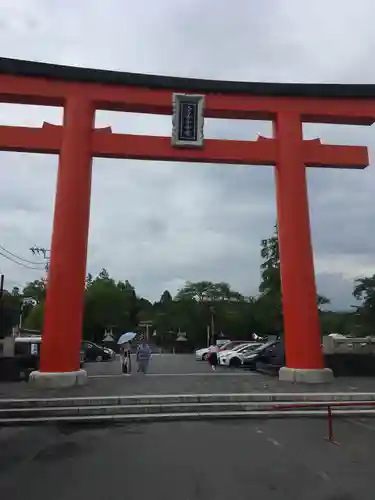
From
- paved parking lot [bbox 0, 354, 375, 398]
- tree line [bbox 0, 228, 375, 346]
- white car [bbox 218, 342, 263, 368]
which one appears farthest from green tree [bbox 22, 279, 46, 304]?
paved parking lot [bbox 0, 354, 375, 398]

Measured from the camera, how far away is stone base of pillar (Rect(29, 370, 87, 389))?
13688 mm

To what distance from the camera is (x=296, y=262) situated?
611 inches

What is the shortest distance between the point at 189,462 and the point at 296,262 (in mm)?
9905

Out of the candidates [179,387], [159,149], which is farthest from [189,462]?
[159,149]

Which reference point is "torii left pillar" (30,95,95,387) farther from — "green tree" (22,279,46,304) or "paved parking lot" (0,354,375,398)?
"green tree" (22,279,46,304)

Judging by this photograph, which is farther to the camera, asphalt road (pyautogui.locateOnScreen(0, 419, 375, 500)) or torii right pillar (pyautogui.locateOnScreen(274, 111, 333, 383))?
torii right pillar (pyautogui.locateOnScreen(274, 111, 333, 383))

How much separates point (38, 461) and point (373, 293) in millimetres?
29173

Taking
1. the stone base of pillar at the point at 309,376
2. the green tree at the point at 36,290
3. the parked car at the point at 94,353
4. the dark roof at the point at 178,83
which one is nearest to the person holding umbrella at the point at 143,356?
the stone base of pillar at the point at 309,376

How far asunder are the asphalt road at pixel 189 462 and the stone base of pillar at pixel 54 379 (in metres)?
4.58

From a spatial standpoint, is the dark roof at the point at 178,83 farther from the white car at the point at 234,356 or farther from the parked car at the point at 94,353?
the parked car at the point at 94,353

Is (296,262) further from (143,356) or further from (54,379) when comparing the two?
(54,379)

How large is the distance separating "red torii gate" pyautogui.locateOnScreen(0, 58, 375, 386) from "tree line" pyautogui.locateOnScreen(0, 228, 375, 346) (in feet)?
67.3

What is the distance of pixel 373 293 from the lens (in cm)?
3244

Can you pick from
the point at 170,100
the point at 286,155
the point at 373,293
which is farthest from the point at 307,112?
the point at 373,293
